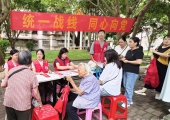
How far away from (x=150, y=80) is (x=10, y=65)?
3.53m

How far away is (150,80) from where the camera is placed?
4.08 meters

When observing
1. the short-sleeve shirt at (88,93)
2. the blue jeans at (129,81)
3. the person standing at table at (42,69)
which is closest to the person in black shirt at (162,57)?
the blue jeans at (129,81)

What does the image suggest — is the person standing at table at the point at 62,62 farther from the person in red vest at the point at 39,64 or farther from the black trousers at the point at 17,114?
the black trousers at the point at 17,114

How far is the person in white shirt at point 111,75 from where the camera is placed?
2.96 m

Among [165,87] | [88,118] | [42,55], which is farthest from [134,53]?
[42,55]

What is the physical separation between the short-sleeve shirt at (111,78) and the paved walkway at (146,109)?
720 mm

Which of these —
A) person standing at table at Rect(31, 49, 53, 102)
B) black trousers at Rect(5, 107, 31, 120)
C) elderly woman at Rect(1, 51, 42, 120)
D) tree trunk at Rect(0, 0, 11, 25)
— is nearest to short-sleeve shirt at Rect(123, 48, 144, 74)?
person standing at table at Rect(31, 49, 53, 102)

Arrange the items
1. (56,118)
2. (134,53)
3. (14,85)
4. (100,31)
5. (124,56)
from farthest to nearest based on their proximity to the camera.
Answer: (100,31), (124,56), (134,53), (56,118), (14,85)

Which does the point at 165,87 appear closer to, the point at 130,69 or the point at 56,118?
the point at 130,69

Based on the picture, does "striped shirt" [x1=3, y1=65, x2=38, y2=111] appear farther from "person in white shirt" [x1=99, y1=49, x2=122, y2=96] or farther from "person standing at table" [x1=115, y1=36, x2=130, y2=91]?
"person standing at table" [x1=115, y1=36, x2=130, y2=91]

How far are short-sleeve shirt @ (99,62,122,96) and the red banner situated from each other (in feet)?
5.63

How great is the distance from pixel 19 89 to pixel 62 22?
2.36 meters

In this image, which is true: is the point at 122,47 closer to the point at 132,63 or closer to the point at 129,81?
the point at 132,63

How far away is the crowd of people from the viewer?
200 centimetres
